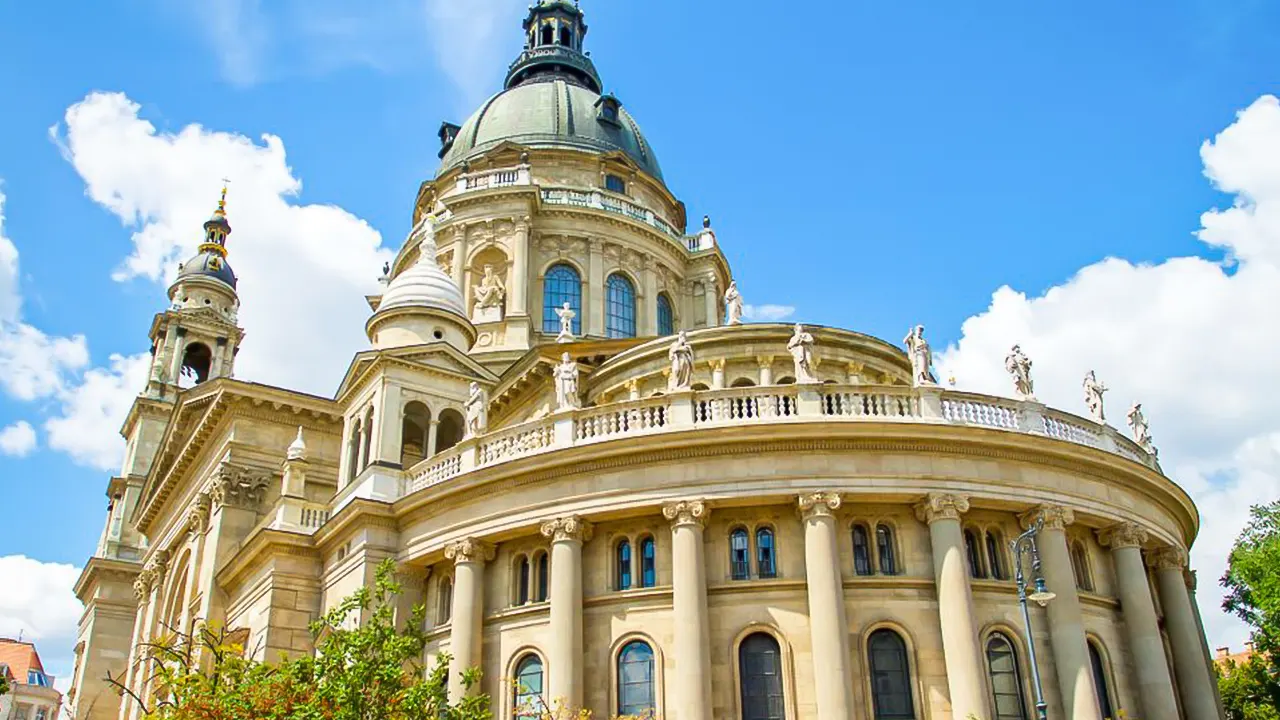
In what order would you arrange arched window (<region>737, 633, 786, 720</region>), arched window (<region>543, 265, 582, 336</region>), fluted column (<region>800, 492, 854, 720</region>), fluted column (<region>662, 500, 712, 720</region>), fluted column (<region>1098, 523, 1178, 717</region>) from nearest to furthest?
fluted column (<region>800, 492, 854, 720</region>)
fluted column (<region>662, 500, 712, 720</region>)
arched window (<region>737, 633, 786, 720</region>)
fluted column (<region>1098, 523, 1178, 717</region>)
arched window (<region>543, 265, 582, 336</region>)

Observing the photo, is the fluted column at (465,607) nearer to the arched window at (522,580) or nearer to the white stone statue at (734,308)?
the arched window at (522,580)

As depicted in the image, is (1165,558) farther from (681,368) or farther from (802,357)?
(681,368)

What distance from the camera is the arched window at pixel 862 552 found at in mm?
24266

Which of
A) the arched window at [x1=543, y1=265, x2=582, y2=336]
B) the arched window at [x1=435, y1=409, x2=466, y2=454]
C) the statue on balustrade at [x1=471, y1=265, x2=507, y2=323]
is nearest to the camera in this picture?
the arched window at [x1=435, y1=409, x2=466, y2=454]

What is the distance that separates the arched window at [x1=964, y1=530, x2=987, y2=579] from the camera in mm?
24594

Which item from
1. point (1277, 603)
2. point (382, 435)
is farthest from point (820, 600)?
point (1277, 603)

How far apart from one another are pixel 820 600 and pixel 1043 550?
560 cm

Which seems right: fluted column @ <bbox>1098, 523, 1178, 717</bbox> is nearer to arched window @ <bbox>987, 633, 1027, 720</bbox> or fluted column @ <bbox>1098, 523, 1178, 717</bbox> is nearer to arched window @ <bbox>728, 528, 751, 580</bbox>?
arched window @ <bbox>987, 633, 1027, 720</bbox>

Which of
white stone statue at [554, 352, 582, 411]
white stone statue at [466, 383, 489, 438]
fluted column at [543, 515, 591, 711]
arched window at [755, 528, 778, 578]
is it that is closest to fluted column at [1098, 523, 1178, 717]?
arched window at [755, 528, 778, 578]

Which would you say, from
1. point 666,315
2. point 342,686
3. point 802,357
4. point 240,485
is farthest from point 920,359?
point 666,315

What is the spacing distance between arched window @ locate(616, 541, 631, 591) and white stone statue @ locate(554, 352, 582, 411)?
3.71 m

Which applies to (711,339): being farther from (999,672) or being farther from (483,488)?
(999,672)

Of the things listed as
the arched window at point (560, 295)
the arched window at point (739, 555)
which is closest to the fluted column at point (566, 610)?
the arched window at point (739, 555)

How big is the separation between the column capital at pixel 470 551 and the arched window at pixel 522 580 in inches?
32.2
